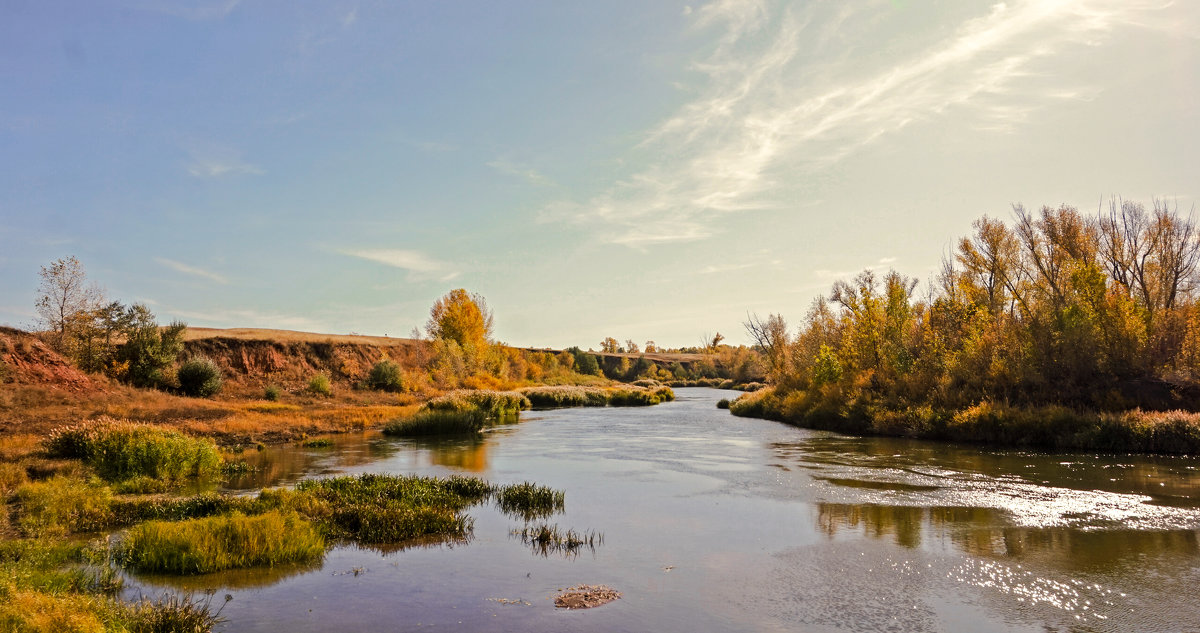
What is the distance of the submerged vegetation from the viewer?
2344 centimetres

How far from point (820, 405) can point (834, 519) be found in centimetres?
2427

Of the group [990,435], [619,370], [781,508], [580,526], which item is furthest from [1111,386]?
[619,370]

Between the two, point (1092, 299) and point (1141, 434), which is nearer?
point (1141, 434)

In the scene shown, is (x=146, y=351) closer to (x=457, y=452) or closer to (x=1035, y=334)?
(x=457, y=452)

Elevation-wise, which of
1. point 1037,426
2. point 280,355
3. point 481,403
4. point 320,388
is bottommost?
point 481,403

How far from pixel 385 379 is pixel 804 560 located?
46744mm

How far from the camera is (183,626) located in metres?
7.07

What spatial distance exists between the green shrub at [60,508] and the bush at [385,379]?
3875 centimetres

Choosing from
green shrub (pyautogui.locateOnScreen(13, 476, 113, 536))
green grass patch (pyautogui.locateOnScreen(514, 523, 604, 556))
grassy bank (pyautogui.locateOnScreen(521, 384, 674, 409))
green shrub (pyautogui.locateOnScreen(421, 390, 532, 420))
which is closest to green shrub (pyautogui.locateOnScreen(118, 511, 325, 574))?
green shrub (pyautogui.locateOnScreen(13, 476, 113, 536))

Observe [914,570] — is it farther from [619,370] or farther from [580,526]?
[619,370]

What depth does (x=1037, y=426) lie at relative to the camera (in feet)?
78.4

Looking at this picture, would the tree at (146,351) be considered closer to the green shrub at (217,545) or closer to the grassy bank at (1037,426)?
the green shrub at (217,545)

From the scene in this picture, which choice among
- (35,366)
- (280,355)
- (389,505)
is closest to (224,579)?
(389,505)

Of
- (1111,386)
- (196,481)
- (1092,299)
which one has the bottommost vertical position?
(196,481)
